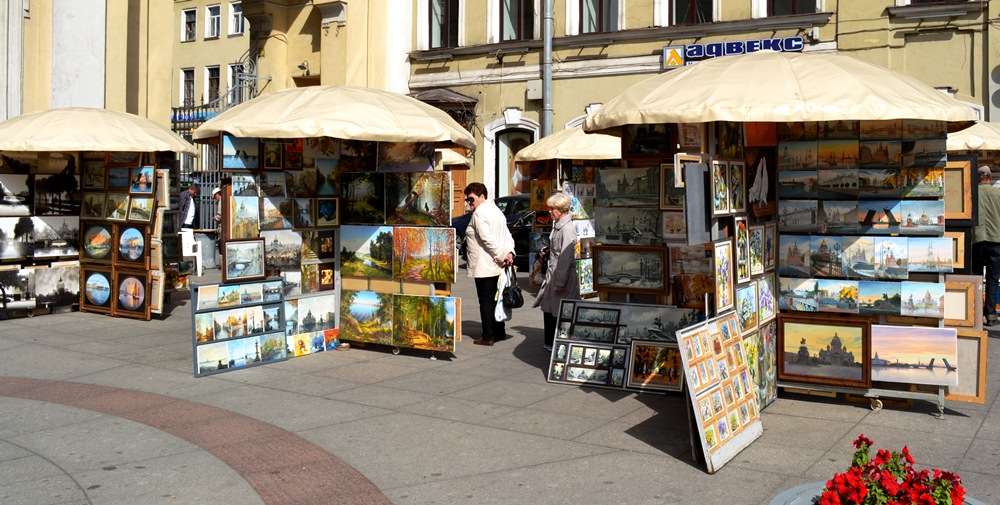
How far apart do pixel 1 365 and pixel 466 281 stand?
10.2 m

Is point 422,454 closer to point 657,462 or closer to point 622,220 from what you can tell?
point 657,462

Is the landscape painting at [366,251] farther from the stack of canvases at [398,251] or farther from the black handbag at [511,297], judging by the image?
the black handbag at [511,297]

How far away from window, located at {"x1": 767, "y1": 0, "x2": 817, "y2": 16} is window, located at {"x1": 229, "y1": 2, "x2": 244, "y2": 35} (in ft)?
90.7

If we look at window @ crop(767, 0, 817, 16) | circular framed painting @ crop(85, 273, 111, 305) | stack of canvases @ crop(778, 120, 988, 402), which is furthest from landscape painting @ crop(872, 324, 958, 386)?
window @ crop(767, 0, 817, 16)

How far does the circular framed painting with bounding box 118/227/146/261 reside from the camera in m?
13.0

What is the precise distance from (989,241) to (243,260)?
30.8ft

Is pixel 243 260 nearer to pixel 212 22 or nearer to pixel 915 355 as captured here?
pixel 915 355

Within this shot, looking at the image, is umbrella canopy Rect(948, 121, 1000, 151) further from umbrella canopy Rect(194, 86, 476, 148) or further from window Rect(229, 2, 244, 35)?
window Rect(229, 2, 244, 35)

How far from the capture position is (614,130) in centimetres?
884

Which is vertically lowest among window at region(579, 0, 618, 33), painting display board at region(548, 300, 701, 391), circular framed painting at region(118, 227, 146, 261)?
painting display board at region(548, 300, 701, 391)

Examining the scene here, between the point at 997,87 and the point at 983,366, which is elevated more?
the point at 997,87

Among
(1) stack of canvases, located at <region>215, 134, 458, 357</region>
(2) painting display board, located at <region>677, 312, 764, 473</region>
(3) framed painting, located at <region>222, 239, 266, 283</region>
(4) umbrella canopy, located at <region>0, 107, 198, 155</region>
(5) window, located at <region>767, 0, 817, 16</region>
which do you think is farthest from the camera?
(5) window, located at <region>767, 0, 817, 16</region>

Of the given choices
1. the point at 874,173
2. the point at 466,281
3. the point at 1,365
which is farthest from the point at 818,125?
the point at 466,281

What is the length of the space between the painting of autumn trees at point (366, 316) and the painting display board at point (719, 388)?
4.48 m
